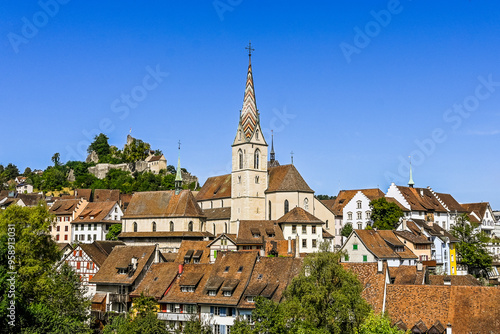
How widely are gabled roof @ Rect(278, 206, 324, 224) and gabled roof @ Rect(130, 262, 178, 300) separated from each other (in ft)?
76.4

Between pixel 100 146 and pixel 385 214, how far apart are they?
353 feet

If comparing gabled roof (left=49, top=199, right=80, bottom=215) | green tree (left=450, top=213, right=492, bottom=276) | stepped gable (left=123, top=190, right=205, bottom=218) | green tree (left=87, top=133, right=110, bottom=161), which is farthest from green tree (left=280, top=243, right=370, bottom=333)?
green tree (left=87, top=133, right=110, bottom=161)

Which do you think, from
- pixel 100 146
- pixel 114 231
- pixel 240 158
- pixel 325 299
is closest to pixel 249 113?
pixel 240 158

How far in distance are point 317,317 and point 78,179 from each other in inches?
4832

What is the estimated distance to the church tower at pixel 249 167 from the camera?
267 feet

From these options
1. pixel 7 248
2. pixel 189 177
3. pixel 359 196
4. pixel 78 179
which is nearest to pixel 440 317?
pixel 7 248

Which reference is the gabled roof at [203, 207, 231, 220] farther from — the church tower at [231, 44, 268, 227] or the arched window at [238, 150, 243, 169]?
the arched window at [238, 150, 243, 169]

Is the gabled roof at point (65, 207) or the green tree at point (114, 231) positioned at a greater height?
the gabled roof at point (65, 207)

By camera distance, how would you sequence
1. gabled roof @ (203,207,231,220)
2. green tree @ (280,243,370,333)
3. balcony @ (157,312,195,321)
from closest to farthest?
green tree @ (280,243,370,333) → balcony @ (157,312,195,321) → gabled roof @ (203,207,231,220)

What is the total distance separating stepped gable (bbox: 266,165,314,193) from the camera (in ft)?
260

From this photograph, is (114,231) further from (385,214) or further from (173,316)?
(173,316)

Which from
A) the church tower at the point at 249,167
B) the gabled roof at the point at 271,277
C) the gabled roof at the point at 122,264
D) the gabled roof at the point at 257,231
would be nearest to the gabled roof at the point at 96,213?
the church tower at the point at 249,167

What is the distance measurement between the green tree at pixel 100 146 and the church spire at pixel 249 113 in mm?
Answer: 87934

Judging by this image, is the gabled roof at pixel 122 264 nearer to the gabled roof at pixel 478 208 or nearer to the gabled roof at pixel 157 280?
the gabled roof at pixel 157 280
